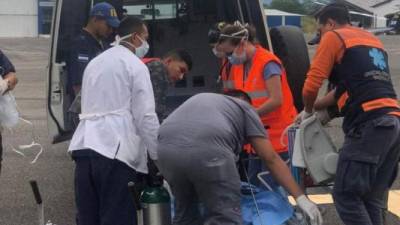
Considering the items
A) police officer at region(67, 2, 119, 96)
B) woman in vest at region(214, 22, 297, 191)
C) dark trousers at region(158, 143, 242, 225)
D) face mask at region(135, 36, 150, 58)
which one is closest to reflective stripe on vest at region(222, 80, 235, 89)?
woman in vest at region(214, 22, 297, 191)

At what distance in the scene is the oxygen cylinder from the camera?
158 inches

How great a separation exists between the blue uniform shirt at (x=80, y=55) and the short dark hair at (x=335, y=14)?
93.1 inches

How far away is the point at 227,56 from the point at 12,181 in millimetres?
3535

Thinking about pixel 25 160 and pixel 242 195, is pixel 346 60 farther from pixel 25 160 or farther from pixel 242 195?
pixel 25 160

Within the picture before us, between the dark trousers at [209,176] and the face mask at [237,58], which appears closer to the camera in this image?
the dark trousers at [209,176]

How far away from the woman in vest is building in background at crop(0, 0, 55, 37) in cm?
4874

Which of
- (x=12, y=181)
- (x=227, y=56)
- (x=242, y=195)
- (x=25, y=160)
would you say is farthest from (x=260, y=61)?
(x=25, y=160)

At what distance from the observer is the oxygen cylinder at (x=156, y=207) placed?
4.02 m

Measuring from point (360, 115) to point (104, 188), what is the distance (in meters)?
1.53

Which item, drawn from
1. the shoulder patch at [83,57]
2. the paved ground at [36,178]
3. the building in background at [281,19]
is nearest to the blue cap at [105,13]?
the shoulder patch at [83,57]

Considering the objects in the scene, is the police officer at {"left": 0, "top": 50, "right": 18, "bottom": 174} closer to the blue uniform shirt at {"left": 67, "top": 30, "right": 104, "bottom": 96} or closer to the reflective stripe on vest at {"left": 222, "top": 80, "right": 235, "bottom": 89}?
the blue uniform shirt at {"left": 67, "top": 30, "right": 104, "bottom": 96}

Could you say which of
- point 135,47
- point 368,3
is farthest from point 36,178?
point 368,3

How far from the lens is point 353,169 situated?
4.13 metres

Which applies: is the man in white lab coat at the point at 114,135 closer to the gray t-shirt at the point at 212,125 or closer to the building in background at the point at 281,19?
the gray t-shirt at the point at 212,125
